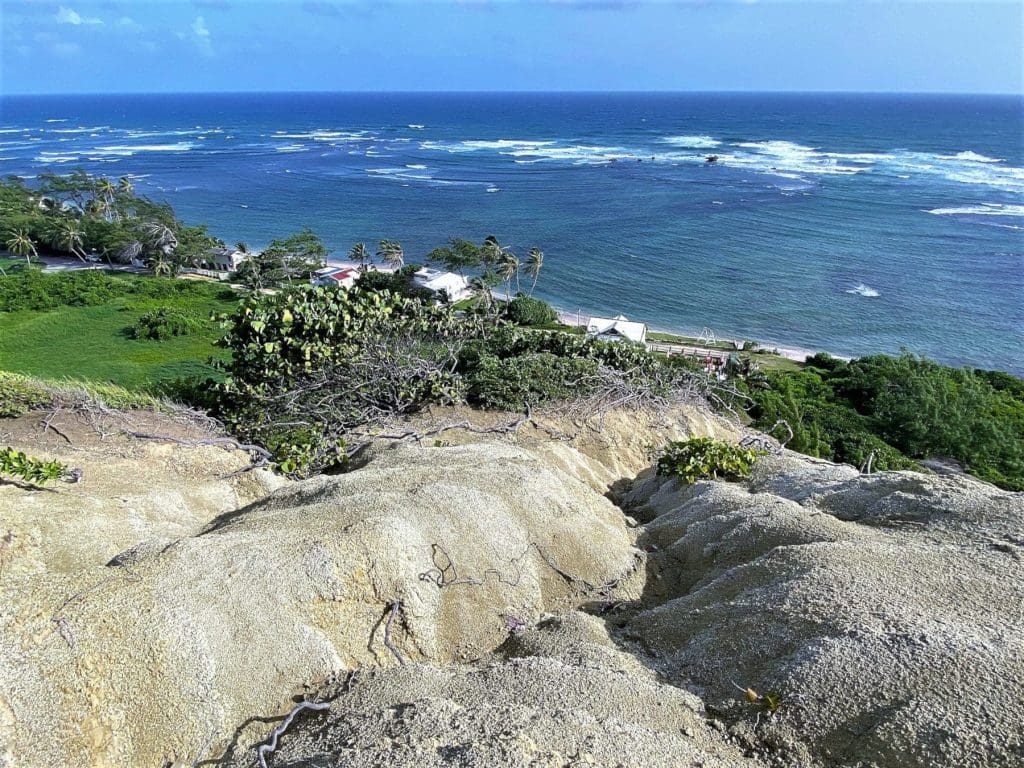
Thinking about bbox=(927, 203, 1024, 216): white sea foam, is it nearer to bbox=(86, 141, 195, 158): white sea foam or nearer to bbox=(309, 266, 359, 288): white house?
bbox=(309, 266, 359, 288): white house

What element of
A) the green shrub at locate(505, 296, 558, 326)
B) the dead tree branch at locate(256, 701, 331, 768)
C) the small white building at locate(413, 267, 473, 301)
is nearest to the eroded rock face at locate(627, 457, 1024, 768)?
the dead tree branch at locate(256, 701, 331, 768)

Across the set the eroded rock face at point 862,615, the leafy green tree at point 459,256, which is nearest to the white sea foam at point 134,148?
the leafy green tree at point 459,256

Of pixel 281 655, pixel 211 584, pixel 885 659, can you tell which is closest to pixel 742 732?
pixel 885 659

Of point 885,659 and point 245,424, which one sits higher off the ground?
point 885,659

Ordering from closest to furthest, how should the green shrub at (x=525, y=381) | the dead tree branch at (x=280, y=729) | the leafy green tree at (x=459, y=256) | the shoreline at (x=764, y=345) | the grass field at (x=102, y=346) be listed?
the dead tree branch at (x=280, y=729) → the green shrub at (x=525, y=381) → the grass field at (x=102, y=346) → the shoreline at (x=764, y=345) → the leafy green tree at (x=459, y=256)

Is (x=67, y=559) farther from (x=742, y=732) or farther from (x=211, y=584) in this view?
(x=742, y=732)

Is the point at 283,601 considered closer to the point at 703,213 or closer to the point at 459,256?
the point at 459,256

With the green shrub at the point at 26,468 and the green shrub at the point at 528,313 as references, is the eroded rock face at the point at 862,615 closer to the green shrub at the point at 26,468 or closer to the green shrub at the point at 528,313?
the green shrub at the point at 26,468
